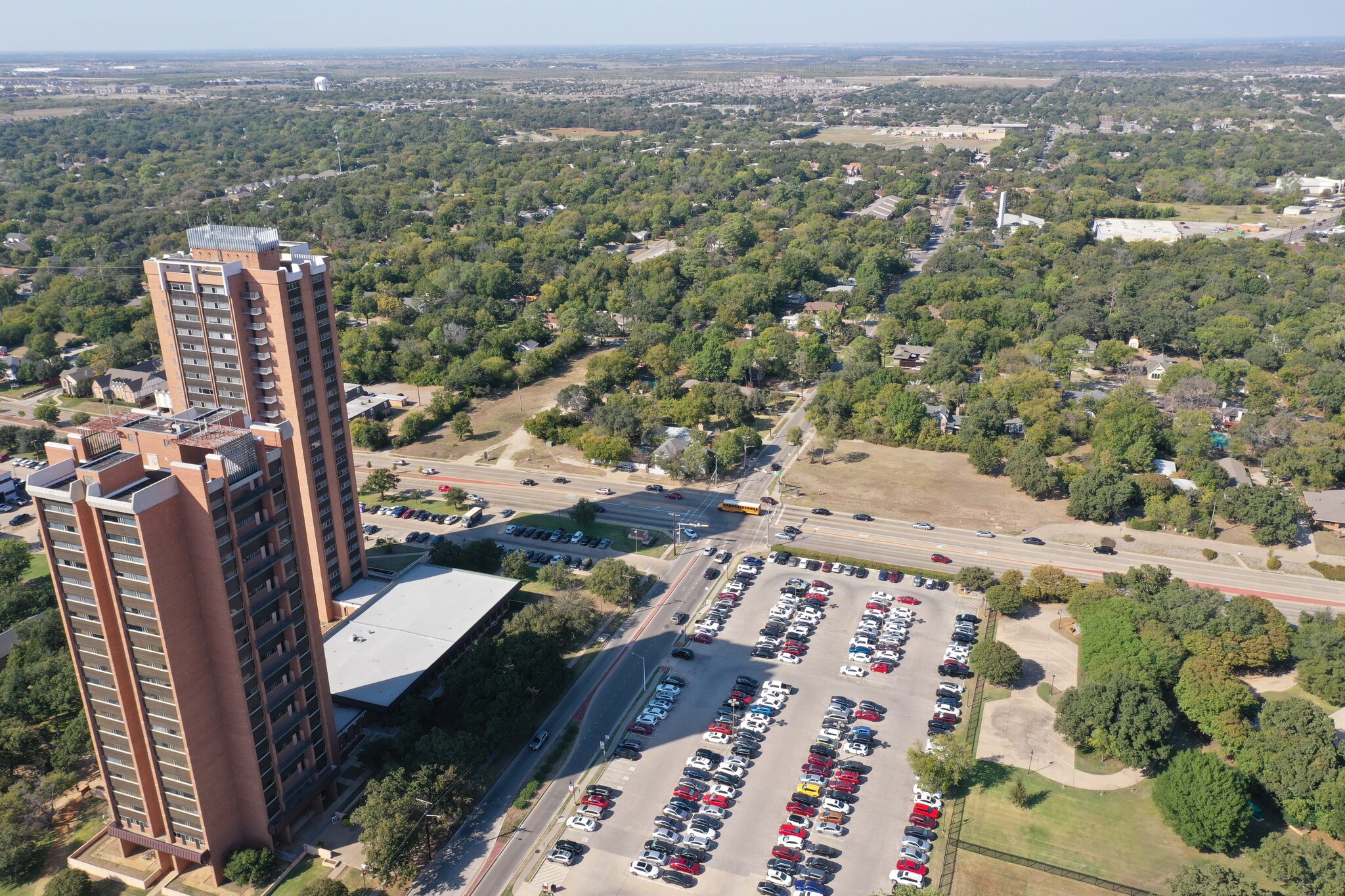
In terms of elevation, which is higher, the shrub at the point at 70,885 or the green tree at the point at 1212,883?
the green tree at the point at 1212,883

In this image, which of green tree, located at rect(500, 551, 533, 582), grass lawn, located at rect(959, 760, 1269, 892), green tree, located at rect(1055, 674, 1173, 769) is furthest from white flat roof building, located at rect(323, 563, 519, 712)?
green tree, located at rect(1055, 674, 1173, 769)

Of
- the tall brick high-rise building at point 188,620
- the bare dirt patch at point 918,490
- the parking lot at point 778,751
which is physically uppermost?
the tall brick high-rise building at point 188,620

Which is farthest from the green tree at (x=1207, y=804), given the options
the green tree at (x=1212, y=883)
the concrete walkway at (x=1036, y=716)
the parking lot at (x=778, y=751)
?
the parking lot at (x=778, y=751)

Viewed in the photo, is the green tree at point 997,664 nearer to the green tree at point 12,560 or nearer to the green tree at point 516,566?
the green tree at point 516,566

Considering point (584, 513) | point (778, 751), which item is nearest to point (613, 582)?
point (584, 513)

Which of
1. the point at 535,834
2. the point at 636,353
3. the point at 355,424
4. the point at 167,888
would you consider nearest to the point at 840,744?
the point at 535,834

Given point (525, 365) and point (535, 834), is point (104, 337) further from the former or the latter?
point (535, 834)

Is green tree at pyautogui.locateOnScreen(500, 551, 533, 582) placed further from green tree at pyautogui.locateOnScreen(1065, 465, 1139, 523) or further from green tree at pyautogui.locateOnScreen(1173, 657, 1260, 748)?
green tree at pyautogui.locateOnScreen(1065, 465, 1139, 523)
